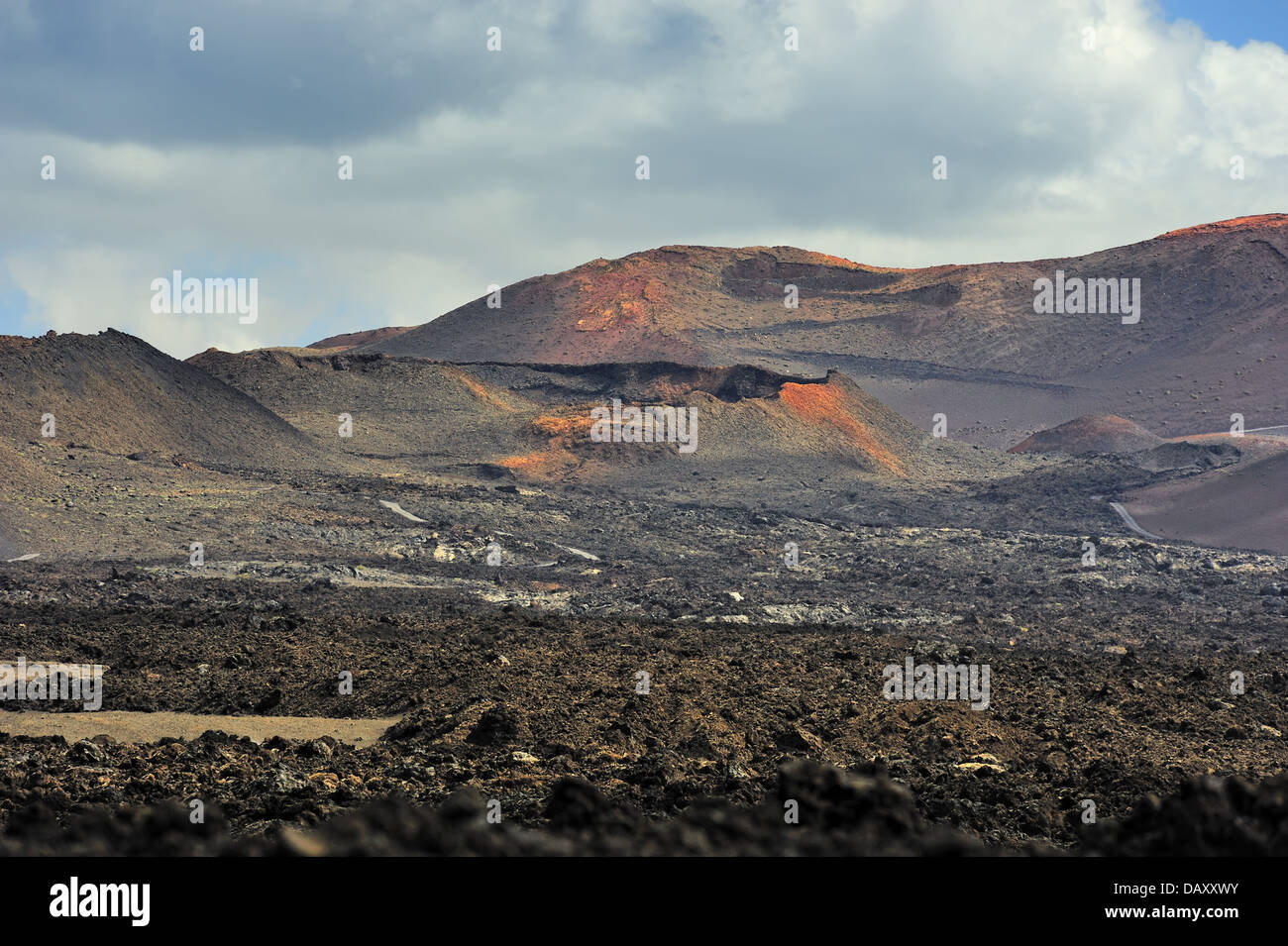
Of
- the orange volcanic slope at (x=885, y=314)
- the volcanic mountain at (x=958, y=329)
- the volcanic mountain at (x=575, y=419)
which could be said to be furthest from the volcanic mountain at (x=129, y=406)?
the volcanic mountain at (x=958, y=329)

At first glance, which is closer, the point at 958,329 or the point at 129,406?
the point at 129,406

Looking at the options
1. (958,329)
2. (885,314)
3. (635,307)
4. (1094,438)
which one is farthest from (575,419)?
(885,314)

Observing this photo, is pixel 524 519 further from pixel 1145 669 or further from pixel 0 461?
pixel 1145 669

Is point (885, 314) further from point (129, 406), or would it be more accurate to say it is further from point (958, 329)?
point (129, 406)

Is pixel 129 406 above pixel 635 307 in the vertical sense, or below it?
below

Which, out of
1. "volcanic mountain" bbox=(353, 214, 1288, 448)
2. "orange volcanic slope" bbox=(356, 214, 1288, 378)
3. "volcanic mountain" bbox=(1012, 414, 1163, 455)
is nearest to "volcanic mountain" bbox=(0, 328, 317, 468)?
"orange volcanic slope" bbox=(356, 214, 1288, 378)

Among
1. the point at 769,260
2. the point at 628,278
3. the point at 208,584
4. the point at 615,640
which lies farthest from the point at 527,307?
the point at 615,640

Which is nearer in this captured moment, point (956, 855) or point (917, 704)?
point (956, 855)

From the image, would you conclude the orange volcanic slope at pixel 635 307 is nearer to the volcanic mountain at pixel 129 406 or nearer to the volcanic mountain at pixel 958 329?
the volcanic mountain at pixel 958 329

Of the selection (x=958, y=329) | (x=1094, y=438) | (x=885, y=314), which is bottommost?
(x=1094, y=438)
